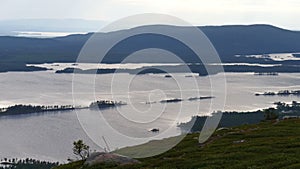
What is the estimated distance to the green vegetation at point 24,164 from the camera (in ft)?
259

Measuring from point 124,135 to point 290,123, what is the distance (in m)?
57.0

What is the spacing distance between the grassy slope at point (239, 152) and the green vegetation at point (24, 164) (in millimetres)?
44742

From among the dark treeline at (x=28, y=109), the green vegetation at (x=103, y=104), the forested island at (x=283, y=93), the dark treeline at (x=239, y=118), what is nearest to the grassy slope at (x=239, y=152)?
the dark treeline at (x=239, y=118)

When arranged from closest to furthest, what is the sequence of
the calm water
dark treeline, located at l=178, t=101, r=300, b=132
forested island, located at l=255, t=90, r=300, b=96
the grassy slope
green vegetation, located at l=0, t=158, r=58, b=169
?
the grassy slope
green vegetation, located at l=0, t=158, r=58, b=169
the calm water
dark treeline, located at l=178, t=101, r=300, b=132
forested island, located at l=255, t=90, r=300, b=96

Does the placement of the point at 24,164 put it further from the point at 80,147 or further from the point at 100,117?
the point at 80,147

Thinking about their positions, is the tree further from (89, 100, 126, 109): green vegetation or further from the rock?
(89, 100, 126, 109): green vegetation

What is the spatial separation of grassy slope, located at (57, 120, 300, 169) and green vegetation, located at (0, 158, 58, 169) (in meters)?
44.7

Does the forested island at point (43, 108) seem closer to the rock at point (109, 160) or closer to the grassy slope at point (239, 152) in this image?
the grassy slope at point (239, 152)

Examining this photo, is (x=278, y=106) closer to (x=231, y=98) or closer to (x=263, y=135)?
(x=231, y=98)

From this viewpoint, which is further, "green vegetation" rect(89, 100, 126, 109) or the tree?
"green vegetation" rect(89, 100, 126, 109)

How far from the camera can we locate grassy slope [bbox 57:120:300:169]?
2736 centimetres

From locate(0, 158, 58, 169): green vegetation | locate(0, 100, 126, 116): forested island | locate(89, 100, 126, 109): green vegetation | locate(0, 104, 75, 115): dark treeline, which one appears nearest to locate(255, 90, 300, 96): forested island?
locate(89, 100, 126, 109): green vegetation

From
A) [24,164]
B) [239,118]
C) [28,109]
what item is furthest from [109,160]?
[28,109]

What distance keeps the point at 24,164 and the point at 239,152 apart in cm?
5763
